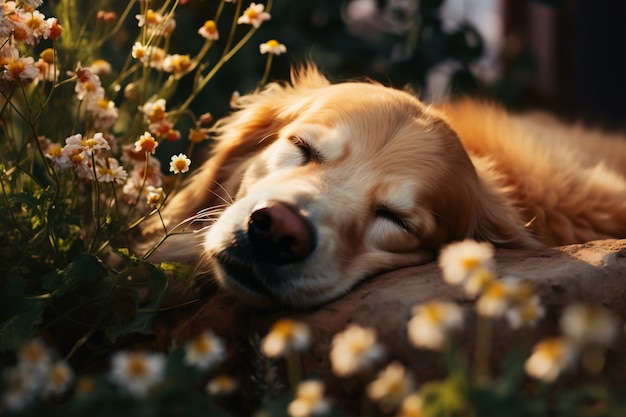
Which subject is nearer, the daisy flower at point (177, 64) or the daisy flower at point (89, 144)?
the daisy flower at point (89, 144)

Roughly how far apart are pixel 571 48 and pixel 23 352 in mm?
5351

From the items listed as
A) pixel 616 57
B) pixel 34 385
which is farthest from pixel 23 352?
pixel 616 57

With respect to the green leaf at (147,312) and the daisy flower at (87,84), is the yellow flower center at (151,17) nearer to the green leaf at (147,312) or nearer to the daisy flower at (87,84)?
the daisy flower at (87,84)

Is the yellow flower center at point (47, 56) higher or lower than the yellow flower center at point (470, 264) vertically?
higher

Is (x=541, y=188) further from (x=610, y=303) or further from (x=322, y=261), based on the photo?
(x=322, y=261)

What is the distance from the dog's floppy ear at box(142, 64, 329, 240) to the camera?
2818 mm

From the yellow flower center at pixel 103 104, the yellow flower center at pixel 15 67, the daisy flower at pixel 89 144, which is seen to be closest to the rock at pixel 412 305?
the daisy flower at pixel 89 144

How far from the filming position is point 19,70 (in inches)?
79.7

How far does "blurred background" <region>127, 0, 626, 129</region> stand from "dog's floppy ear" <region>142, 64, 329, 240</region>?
530 millimetres

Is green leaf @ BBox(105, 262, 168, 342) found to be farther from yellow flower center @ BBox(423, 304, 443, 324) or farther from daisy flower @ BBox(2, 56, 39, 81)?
yellow flower center @ BBox(423, 304, 443, 324)

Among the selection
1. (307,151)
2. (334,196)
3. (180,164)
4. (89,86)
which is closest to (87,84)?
(89,86)

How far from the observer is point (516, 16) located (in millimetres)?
6305

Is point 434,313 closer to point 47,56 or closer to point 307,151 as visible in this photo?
point 307,151

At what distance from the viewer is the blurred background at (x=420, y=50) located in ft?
13.7
